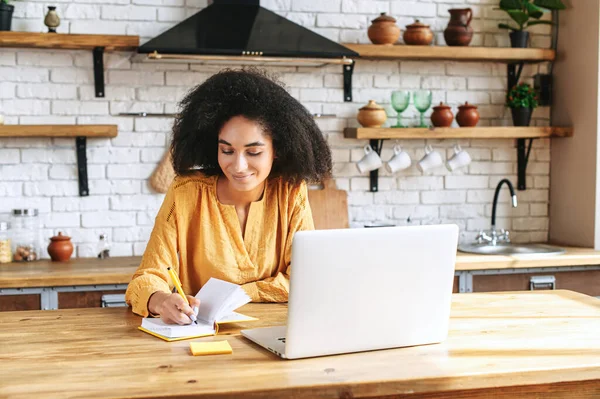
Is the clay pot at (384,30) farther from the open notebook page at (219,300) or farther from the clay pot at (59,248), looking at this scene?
the open notebook page at (219,300)

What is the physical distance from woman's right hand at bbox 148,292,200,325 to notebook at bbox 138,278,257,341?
0.7 inches

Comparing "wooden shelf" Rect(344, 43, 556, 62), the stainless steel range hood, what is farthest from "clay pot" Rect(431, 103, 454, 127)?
the stainless steel range hood

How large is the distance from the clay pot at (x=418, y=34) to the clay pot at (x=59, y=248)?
6.48 ft

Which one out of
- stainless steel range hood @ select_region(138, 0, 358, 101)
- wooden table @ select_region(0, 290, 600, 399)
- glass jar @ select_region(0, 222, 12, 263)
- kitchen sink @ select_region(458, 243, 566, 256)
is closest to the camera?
wooden table @ select_region(0, 290, 600, 399)

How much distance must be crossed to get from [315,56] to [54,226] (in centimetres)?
151

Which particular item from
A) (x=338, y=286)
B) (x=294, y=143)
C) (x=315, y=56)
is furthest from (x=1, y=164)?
(x=338, y=286)

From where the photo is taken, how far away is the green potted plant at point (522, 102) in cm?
404

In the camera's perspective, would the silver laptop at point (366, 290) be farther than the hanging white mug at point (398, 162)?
No

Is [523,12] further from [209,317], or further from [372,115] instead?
[209,317]

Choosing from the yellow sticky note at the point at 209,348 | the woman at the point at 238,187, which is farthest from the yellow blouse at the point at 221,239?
the yellow sticky note at the point at 209,348

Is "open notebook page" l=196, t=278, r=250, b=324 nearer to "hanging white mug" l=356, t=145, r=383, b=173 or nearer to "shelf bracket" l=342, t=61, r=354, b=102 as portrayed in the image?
"hanging white mug" l=356, t=145, r=383, b=173

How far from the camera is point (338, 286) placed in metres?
1.62

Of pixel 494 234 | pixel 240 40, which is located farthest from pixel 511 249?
pixel 240 40

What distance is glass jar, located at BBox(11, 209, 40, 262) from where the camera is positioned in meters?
3.55
